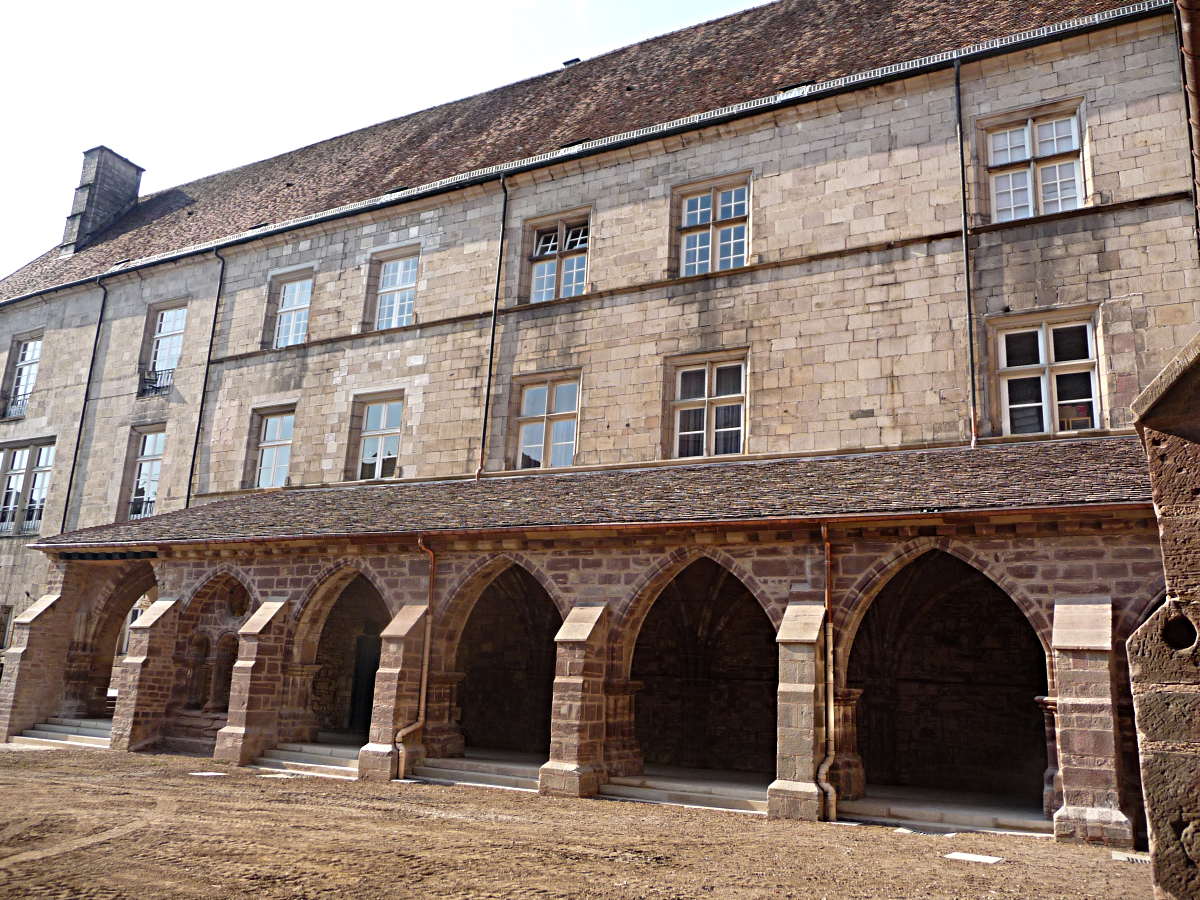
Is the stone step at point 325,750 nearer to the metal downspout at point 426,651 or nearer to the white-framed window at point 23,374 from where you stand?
the metal downspout at point 426,651

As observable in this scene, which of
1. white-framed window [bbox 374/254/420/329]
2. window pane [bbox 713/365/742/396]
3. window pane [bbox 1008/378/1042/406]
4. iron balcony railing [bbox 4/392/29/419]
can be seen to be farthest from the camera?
iron balcony railing [bbox 4/392/29/419]

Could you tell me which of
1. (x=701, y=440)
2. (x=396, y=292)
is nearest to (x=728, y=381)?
(x=701, y=440)

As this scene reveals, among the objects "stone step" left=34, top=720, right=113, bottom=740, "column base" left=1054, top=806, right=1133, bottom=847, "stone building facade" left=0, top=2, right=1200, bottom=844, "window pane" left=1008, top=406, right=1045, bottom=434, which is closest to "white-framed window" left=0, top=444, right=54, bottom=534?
"stone building facade" left=0, top=2, right=1200, bottom=844

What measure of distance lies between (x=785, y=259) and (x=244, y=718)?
385 inches

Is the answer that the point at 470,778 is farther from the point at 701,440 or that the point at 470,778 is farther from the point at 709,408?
the point at 709,408

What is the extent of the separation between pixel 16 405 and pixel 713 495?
60.8 ft

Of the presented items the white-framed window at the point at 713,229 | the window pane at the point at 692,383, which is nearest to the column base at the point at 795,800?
the window pane at the point at 692,383

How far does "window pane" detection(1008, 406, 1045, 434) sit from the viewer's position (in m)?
11.7

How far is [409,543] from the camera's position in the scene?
12.9m

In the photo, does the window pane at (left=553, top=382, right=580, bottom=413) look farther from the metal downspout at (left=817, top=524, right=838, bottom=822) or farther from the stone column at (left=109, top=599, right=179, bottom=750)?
the stone column at (left=109, top=599, right=179, bottom=750)

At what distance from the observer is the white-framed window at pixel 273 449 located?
58.0 feet

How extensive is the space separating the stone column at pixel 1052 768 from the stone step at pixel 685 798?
2685 millimetres

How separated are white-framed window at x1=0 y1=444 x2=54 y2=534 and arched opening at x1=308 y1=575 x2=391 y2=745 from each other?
8580mm

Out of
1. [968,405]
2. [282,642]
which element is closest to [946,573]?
[968,405]
